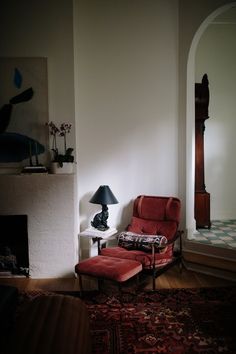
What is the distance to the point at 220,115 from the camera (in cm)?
545

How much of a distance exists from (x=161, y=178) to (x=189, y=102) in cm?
110

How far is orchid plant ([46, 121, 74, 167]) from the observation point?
3801 mm

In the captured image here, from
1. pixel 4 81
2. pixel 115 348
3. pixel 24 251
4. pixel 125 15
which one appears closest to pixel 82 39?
pixel 125 15

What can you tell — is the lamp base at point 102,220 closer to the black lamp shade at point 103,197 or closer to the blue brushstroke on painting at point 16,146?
the black lamp shade at point 103,197

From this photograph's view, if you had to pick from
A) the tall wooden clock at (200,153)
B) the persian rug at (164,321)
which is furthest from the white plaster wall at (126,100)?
the persian rug at (164,321)

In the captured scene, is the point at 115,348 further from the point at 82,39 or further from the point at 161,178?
the point at 82,39

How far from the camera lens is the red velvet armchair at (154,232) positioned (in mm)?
3334

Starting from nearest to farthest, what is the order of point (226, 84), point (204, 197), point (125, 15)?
point (125, 15) < point (204, 197) < point (226, 84)

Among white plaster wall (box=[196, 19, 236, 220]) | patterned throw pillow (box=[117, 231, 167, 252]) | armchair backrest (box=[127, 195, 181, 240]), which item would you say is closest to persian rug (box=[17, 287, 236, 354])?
patterned throw pillow (box=[117, 231, 167, 252])

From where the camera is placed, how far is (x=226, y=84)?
538cm

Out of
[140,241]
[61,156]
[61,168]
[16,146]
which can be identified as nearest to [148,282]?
[140,241]

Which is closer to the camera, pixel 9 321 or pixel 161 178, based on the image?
pixel 9 321

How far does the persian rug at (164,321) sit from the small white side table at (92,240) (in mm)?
660

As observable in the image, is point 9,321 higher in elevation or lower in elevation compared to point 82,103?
lower
